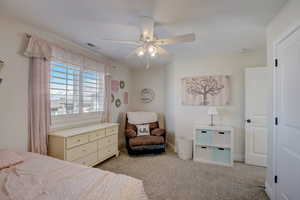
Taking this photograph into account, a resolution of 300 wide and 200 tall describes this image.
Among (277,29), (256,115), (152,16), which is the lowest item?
(256,115)

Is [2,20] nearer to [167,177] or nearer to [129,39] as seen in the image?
[129,39]

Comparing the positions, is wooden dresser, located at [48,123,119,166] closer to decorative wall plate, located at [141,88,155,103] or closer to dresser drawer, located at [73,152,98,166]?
dresser drawer, located at [73,152,98,166]

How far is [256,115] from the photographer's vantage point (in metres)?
3.07

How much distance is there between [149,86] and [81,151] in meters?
2.78

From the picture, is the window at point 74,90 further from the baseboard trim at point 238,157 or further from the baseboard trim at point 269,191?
the baseboard trim at point 269,191

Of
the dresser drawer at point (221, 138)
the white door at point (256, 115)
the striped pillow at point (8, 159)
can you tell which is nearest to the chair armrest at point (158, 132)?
the dresser drawer at point (221, 138)

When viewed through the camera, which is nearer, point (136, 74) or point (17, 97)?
point (17, 97)

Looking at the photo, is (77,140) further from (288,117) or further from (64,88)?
(288,117)

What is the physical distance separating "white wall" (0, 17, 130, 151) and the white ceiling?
23 centimetres

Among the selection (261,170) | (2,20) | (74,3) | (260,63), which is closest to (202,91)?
(260,63)

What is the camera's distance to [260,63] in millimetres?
3238

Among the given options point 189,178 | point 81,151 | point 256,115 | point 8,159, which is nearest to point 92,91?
point 81,151

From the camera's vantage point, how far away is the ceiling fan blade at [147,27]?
6.43ft

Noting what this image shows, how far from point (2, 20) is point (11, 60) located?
508mm
